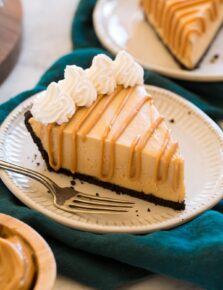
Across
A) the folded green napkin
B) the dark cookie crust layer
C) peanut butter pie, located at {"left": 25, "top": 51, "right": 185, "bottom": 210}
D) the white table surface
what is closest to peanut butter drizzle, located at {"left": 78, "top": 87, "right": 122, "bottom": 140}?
peanut butter pie, located at {"left": 25, "top": 51, "right": 185, "bottom": 210}

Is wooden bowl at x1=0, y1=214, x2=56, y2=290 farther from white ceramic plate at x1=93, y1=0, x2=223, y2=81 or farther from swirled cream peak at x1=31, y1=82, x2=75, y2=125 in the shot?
white ceramic plate at x1=93, y1=0, x2=223, y2=81

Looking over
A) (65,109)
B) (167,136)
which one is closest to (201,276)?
(167,136)

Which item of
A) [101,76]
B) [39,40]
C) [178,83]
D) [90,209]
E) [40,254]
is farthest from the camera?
[39,40]

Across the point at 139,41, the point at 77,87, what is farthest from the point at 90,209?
the point at 139,41

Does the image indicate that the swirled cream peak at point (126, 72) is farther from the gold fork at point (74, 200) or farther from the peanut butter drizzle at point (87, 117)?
the gold fork at point (74, 200)

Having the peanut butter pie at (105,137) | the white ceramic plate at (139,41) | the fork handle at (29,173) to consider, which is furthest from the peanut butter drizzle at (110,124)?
the white ceramic plate at (139,41)

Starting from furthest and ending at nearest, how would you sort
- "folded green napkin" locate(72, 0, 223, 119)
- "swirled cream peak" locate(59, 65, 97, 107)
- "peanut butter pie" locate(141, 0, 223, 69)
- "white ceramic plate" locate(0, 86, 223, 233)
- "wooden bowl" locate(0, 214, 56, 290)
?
"peanut butter pie" locate(141, 0, 223, 69) < "folded green napkin" locate(72, 0, 223, 119) < "swirled cream peak" locate(59, 65, 97, 107) < "white ceramic plate" locate(0, 86, 223, 233) < "wooden bowl" locate(0, 214, 56, 290)

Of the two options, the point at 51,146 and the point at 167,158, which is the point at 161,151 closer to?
the point at 167,158
